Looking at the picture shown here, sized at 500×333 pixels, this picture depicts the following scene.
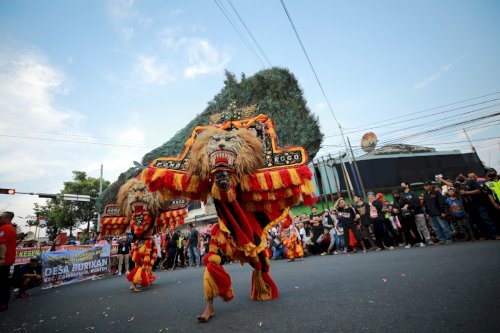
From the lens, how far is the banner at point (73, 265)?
26.6 feet

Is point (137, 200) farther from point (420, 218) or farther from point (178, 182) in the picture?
point (420, 218)

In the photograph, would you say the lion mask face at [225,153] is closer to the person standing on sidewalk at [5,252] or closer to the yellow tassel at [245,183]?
the yellow tassel at [245,183]

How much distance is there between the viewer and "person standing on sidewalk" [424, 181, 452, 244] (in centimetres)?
709

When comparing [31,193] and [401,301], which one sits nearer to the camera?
[401,301]

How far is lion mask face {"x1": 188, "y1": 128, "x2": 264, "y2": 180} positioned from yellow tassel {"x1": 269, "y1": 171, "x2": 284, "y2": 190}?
8.4 inches

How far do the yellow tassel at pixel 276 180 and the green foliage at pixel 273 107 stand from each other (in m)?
17.8

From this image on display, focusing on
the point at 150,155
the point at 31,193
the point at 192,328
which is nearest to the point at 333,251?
the point at 192,328

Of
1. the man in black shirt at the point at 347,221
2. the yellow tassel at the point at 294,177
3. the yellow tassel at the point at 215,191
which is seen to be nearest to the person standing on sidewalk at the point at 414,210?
the man in black shirt at the point at 347,221

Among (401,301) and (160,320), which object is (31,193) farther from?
(401,301)

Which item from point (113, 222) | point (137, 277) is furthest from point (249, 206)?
point (113, 222)

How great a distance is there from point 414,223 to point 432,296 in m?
6.32

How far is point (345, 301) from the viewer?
2.53 metres

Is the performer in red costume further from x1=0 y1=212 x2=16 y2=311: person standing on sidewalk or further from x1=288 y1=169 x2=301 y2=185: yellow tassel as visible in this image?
x1=0 y1=212 x2=16 y2=311: person standing on sidewalk

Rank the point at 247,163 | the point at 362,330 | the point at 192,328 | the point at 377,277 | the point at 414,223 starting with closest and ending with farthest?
the point at 362,330 → the point at 192,328 → the point at 247,163 → the point at 377,277 → the point at 414,223
